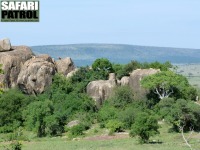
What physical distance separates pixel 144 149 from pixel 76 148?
7174 mm

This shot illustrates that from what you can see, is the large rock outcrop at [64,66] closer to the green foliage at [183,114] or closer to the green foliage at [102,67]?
the green foliage at [102,67]

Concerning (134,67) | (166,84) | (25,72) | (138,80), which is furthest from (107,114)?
(25,72)

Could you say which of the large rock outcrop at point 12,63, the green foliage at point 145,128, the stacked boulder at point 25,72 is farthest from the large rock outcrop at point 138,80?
the green foliage at point 145,128

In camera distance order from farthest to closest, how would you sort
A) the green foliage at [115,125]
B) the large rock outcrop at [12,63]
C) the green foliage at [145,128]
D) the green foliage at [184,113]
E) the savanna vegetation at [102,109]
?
1. the large rock outcrop at [12,63]
2. the green foliage at [115,125]
3. the savanna vegetation at [102,109]
4. the green foliage at [184,113]
5. the green foliage at [145,128]

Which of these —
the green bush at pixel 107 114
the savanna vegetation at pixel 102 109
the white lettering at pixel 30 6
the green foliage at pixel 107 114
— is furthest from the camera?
the green bush at pixel 107 114

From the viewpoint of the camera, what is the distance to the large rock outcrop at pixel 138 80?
7894 cm

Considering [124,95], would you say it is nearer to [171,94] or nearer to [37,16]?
[171,94]

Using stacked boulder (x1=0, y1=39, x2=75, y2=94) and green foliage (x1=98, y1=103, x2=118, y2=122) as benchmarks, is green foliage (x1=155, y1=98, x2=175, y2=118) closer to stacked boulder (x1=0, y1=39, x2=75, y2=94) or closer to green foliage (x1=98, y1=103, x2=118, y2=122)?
green foliage (x1=98, y1=103, x2=118, y2=122)

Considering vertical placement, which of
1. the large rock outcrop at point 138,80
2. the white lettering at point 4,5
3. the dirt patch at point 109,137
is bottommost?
the dirt patch at point 109,137

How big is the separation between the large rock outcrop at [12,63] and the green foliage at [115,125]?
22.2 m

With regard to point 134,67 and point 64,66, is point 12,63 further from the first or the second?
point 134,67

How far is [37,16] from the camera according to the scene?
2691 cm

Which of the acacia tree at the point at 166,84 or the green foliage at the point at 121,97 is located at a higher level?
the acacia tree at the point at 166,84

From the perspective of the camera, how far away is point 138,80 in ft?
263
